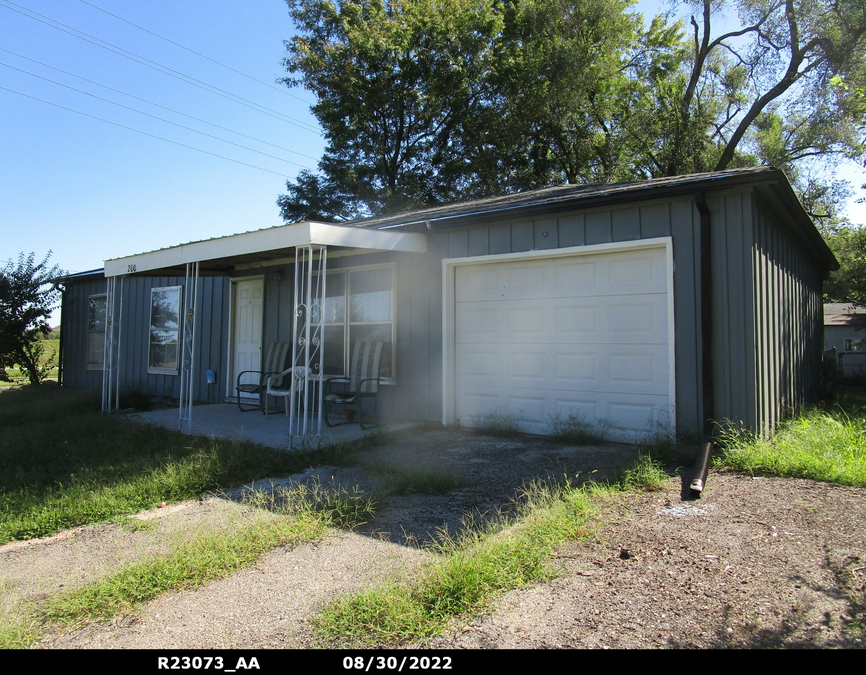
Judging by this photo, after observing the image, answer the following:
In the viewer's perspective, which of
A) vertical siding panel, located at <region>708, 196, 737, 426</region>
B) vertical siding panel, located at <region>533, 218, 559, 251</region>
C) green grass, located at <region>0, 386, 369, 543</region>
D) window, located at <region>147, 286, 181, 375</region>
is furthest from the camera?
window, located at <region>147, 286, 181, 375</region>

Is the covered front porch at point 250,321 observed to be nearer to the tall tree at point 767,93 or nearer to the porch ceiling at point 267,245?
the porch ceiling at point 267,245

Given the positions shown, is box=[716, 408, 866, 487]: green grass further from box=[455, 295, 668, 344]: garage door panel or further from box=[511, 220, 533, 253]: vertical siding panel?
box=[511, 220, 533, 253]: vertical siding panel

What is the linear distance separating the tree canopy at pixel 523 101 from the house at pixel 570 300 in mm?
10854

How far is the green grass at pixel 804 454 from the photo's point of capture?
4.43m

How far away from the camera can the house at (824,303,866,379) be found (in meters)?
20.5

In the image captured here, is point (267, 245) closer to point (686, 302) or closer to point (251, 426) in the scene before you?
point (251, 426)

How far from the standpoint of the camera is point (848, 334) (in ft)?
91.7

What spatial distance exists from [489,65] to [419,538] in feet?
62.0

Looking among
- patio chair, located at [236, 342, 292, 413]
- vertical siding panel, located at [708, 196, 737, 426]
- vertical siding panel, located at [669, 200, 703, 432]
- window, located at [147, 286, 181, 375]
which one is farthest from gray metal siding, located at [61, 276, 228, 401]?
vertical siding panel, located at [708, 196, 737, 426]

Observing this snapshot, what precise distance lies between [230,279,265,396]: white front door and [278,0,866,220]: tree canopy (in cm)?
1136

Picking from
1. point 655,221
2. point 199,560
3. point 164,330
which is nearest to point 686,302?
point 655,221

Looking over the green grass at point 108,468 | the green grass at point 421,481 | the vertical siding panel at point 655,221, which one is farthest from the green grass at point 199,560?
the vertical siding panel at point 655,221

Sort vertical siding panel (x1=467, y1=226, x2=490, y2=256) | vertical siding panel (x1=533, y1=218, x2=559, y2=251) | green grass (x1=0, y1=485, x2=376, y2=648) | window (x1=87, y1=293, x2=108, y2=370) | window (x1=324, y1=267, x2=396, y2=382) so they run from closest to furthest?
green grass (x1=0, y1=485, x2=376, y2=648) < vertical siding panel (x1=533, y1=218, x2=559, y2=251) < vertical siding panel (x1=467, y1=226, x2=490, y2=256) < window (x1=324, y1=267, x2=396, y2=382) < window (x1=87, y1=293, x2=108, y2=370)

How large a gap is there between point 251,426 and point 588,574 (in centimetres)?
531
